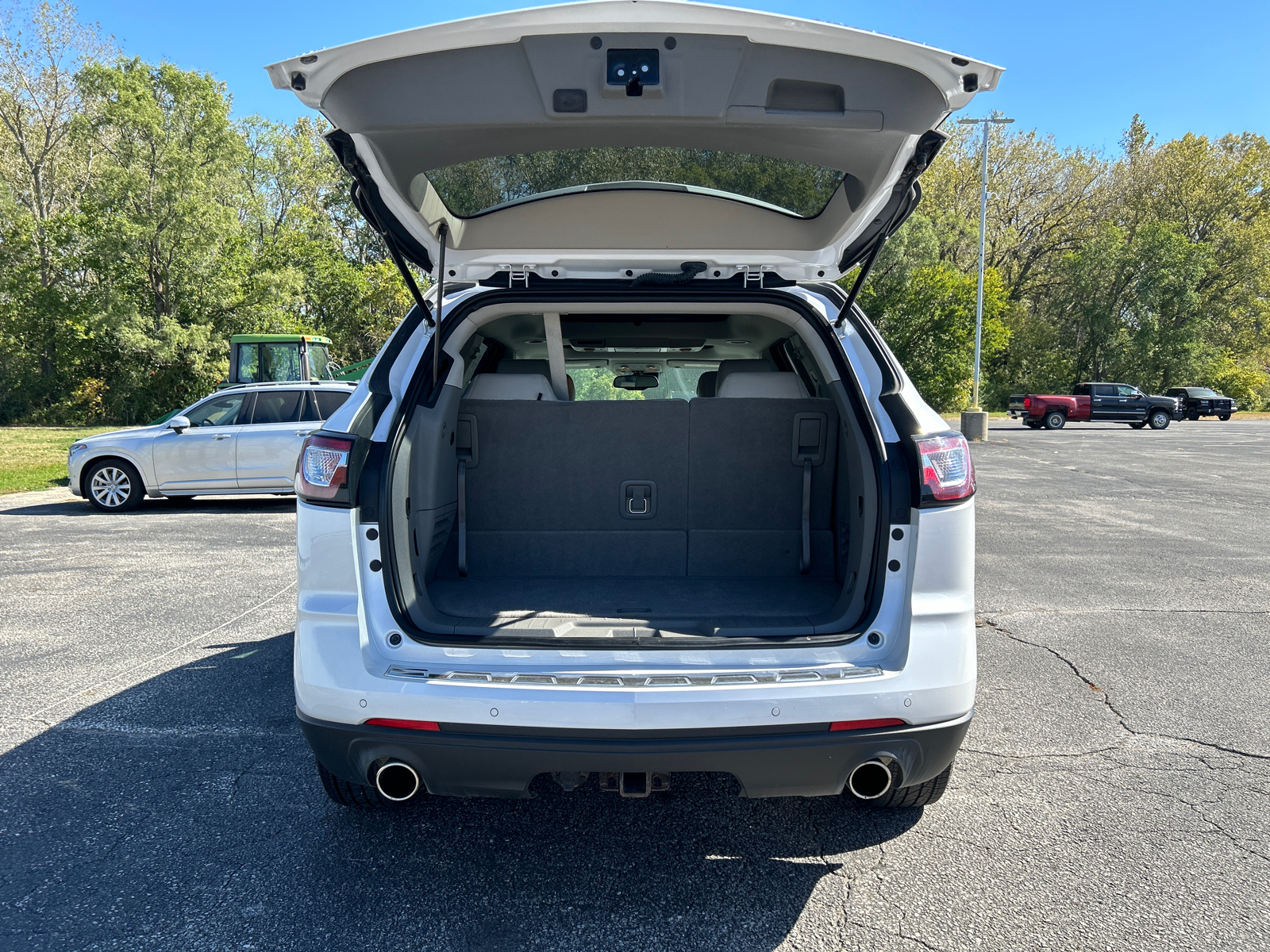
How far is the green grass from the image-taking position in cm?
1223

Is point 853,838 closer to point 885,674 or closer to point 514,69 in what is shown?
point 885,674

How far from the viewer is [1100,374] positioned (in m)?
45.2

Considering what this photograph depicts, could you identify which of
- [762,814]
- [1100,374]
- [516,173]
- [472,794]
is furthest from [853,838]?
[1100,374]

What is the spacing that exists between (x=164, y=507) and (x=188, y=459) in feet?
3.34

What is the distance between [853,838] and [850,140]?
224 cm

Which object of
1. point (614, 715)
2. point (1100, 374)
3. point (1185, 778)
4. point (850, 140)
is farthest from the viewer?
point (1100, 374)

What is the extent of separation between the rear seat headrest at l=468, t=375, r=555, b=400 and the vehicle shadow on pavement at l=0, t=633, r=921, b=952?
1.60 m

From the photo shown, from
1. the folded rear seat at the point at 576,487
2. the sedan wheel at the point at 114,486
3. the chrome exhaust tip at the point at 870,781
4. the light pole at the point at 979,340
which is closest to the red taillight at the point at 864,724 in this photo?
the chrome exhaust tip at the point at 870,781

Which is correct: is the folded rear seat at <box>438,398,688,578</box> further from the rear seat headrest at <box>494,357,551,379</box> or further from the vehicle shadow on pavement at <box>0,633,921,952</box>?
the vehicle shadow on pavement at <box>0,633,921,952</box>

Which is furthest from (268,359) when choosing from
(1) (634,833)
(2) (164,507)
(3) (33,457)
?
(1) (634,833)

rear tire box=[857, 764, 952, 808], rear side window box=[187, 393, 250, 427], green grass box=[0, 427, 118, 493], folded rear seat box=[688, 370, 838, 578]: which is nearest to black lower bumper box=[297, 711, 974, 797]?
rear tire box=[857, 764, 952, 808]

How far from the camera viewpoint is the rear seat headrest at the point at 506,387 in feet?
11.2

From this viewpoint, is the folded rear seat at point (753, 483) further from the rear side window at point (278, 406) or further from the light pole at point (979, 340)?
the light pole at point (979, 340)

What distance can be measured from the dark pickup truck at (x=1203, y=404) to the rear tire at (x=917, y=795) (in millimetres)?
43391
